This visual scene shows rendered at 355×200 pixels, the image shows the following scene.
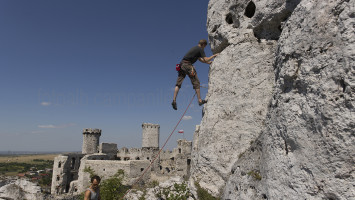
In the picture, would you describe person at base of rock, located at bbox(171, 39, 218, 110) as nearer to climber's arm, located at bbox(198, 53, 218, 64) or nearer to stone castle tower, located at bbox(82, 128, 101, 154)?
climber's arm, located at bbox(198, 53, 218, 64)

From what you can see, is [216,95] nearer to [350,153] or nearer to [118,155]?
[350,153]

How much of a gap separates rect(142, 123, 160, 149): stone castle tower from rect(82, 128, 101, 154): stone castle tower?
A: 7985mm

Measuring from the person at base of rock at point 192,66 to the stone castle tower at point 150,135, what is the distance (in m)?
31.8

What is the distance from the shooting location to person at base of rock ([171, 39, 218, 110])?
23.6 ft

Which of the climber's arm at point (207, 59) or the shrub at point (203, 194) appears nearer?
the shrub at point (203, 194)

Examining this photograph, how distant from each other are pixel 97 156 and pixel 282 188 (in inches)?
1175

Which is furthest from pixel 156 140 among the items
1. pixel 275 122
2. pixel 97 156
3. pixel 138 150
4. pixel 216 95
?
pixel 275 122

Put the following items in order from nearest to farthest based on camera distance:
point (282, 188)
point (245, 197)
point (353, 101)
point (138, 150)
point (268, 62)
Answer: point (353, 101)
point (282, 188)
point (245, 197)
point (268, 62)
point (138, 150)

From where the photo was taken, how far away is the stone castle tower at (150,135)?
38062 millimetres

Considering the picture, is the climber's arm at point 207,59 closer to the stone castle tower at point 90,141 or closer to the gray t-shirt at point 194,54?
the gray t-shirt at point 194,54

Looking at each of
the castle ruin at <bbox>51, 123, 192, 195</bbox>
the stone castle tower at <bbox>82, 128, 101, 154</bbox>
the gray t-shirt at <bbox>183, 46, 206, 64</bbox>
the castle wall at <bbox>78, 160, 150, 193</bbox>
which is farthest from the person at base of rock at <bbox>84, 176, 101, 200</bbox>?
the stone castle tower at <bbox>82, 128, 101, 154</bbox>

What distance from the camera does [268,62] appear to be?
5.95 meters

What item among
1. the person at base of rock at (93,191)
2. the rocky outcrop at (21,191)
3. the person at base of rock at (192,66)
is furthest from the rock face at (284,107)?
the rocky outcrop at (21,191)

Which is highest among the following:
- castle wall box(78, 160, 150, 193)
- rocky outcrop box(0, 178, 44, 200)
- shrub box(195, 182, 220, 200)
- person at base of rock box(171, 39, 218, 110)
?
person at base of rock box(171, 39, 218, 110)
